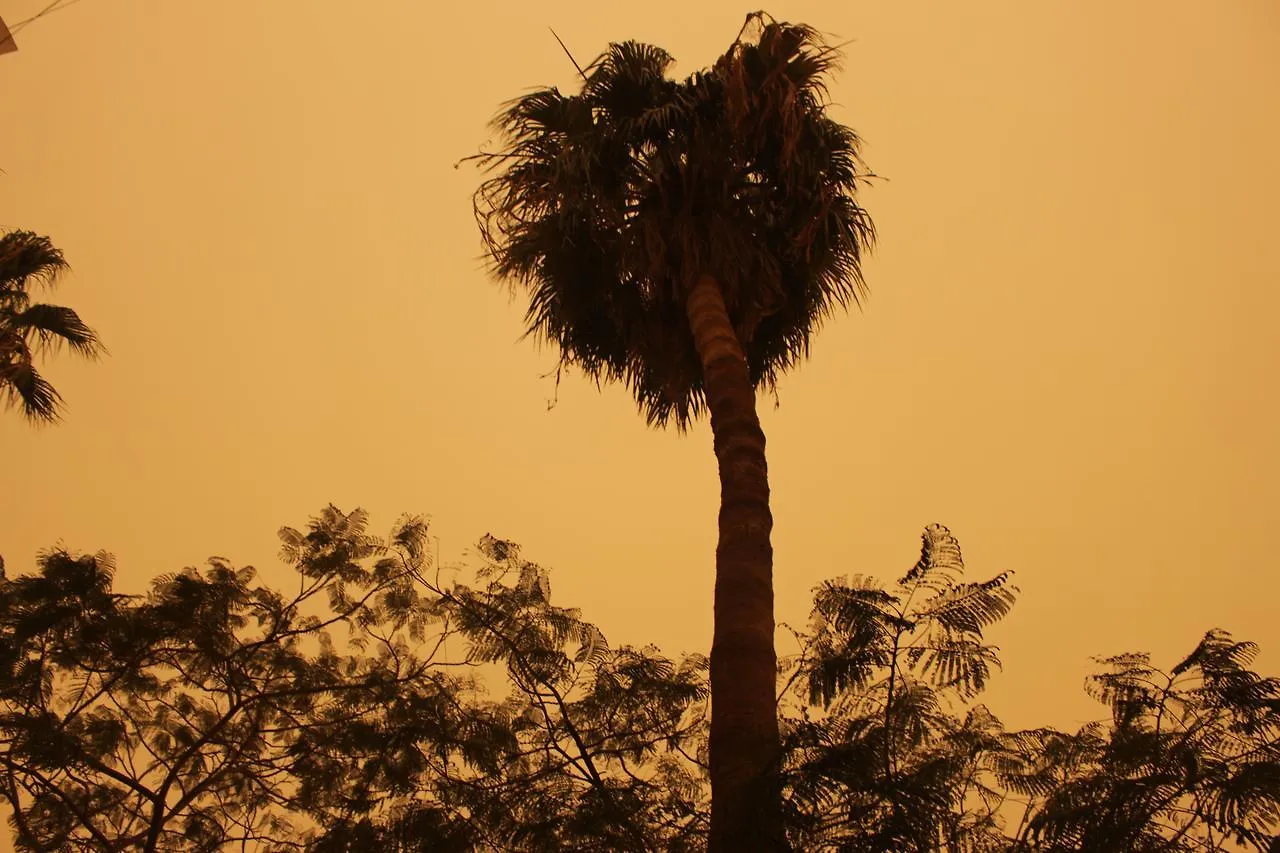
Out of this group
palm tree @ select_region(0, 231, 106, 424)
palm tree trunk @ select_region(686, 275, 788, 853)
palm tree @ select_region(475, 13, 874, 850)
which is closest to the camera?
palm tree trunk @ select_region(686, 275, 788, 853)

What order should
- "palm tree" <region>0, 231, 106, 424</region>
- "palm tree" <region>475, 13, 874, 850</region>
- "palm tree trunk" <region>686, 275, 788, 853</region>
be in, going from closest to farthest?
1. "palm tree trunk" <region>686, 275, 788, 853</region>
2. "palm tree" <region>475, 13, 874, 850</region>
3. "palm tree" <region>0, 231, 106, 424</region>

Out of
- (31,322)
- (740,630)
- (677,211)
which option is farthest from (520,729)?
(31,322)

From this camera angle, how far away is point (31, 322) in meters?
12.7

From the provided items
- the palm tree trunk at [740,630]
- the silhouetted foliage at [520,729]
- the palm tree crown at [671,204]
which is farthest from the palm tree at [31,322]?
the palm tree trunk at [740,630]

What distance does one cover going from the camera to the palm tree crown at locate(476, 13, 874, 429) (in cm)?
848

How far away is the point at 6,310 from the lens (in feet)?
41.3

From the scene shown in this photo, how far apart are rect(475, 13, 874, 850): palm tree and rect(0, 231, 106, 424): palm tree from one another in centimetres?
721

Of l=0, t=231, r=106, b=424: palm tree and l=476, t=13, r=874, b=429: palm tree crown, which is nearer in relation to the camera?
l=476, t=13, r=874, b=429: palm tree crown

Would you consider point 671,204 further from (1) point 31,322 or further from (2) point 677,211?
(1) point 31,322

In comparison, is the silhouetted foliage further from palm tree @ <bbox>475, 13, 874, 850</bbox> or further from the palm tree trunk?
palm tree @ <bbox>475, 13, 874, 850</bbox>

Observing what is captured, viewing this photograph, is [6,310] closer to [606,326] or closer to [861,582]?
[606,326]

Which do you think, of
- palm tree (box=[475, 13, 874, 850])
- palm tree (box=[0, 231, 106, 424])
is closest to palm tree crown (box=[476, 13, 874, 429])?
palm tree (box=[475, 13, 874, 850])

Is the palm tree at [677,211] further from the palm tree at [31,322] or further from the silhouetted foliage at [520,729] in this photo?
the palm tree at [31,322]

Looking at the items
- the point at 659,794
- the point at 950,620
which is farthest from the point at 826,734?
the point at 659,794
